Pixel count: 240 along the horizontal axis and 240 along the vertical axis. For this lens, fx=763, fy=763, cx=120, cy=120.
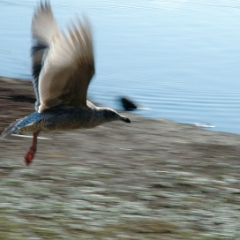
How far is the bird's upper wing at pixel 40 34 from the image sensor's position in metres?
6.28

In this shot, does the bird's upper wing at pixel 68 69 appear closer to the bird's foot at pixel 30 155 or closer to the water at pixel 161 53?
the bird's foot at pixel 30 155

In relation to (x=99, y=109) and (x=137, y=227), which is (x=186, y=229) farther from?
(x=99, y=109)

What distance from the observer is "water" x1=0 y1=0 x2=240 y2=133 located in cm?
1090

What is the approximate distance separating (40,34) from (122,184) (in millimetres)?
1478

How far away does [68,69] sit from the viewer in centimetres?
561

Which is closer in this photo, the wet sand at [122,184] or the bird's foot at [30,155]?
the wet sand at [122,184]

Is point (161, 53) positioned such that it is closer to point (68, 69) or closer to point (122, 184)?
point (122, 184)

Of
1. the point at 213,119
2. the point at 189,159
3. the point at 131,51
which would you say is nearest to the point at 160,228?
the point at 189,159

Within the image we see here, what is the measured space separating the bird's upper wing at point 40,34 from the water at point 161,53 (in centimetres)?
299

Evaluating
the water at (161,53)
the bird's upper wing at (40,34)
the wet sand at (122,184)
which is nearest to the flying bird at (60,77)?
the bird's upper wing at (40,34)

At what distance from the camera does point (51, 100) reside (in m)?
6.08

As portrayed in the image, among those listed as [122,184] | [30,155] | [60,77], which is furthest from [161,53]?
[60,77]

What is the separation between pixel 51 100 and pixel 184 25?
9.68m

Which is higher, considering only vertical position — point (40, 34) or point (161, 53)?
point (40, 34)
